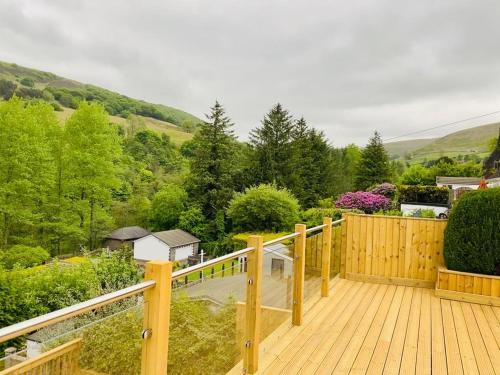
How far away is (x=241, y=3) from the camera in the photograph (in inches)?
550

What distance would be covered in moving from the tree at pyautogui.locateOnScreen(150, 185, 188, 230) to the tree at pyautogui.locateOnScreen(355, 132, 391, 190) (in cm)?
1620

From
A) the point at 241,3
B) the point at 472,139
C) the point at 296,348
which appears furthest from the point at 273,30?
the point at 472,139

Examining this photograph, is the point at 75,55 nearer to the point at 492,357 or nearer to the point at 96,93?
the point at 96,93

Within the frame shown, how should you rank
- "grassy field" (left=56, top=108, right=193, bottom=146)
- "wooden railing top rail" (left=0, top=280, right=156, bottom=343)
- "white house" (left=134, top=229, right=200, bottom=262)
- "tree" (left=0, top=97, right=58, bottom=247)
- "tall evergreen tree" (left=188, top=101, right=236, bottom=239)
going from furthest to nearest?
1. "grassy field" (left=56, top=108, right=193, bottom=146)
2. "tall evergreen tree" (left=188, top=101, right=236, bottom=239)
3. "white house" (left=134, top=229, right=200, bottom=262)
4. "tree" (left=0, top=97, right=58, bottom=247)
5. "wooden railing top rail" (left=0, top=280, right=156, bottom=343)

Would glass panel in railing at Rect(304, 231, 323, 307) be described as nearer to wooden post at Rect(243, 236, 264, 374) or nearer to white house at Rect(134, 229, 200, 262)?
wooden post at Rect(243, 236, 264, 374)

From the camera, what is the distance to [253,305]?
2.75 meters

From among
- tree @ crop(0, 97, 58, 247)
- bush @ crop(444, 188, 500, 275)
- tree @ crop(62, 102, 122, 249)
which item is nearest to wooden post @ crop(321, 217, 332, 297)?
bush @ crop(444, 188, 500, 275)

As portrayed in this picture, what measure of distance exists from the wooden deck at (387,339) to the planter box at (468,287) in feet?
0.43

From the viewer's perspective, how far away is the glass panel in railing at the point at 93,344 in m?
1.32

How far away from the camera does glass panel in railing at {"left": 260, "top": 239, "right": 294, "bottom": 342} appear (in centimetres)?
308

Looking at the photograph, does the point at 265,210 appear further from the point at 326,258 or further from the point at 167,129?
the point at 167,129

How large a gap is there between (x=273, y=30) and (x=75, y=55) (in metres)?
51.1

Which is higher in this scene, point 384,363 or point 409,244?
point 409,244

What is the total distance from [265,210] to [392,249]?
1622 centimetres
